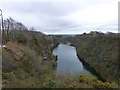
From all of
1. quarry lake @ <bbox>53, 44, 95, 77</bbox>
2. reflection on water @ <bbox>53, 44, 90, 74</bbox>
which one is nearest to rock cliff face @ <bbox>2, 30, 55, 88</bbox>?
quarry lake @ <bbox>53, 44, 95, 77</bbox>

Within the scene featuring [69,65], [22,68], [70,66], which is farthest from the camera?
[69,65]

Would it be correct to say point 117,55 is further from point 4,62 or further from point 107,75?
point 4,62

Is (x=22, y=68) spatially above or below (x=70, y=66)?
above

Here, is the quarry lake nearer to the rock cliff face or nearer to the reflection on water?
the reflection on water

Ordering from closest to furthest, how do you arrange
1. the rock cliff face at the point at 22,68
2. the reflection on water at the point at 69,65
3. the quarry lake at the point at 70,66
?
the rock cliff face at the point at 22,68, the quarry lake at the point at 70,66, the reflection on water at the point at 69,65

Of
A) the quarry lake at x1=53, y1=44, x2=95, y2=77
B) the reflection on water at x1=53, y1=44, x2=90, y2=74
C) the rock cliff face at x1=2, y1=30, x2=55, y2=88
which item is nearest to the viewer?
the rock cliff face at x1=2, y1=30, x2=55, y2=88

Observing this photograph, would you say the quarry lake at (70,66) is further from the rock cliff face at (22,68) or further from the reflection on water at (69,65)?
the rock cliff face at (22,68)

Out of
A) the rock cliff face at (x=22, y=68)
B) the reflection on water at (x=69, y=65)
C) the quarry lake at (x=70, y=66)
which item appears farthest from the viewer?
the reflection on water at (x=69, y=65)

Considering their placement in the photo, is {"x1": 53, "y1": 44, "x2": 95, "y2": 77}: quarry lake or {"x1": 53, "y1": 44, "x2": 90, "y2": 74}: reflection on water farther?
{"x1": 53, "y1": 44, "x2": 90, "y2": 74}: reflection on water

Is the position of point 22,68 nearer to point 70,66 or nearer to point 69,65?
point 70,66

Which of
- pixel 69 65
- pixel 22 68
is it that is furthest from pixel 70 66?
pixel 22 68

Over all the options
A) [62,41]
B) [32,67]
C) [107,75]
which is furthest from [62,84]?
[62,41]

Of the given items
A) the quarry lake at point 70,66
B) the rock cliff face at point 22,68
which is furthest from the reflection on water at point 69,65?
the rock cliff face at point 22,68

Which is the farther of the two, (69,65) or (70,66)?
(69,65)
